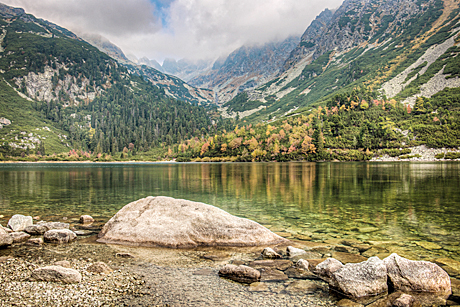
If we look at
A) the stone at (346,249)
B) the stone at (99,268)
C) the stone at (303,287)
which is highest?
the stone at (99,268)

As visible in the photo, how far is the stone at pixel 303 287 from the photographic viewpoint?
343 inches

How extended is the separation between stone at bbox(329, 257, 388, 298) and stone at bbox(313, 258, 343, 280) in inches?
19.3

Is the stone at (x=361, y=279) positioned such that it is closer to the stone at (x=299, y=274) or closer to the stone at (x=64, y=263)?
the stone at (x=299, y=274)

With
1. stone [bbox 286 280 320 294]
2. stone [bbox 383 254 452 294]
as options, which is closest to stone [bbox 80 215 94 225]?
stone [bbox 286 280 320 294]

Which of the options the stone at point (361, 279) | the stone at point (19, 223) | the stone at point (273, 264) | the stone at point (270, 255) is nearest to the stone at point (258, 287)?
the stone at point (273, 264)

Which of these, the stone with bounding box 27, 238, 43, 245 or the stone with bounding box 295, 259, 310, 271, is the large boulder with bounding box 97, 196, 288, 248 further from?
the stone with bounding box 295, 259, 310, 271

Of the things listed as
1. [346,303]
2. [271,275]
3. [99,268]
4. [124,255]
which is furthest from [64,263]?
[346,303]

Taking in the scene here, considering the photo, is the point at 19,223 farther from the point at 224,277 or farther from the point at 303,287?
the point at 303,287

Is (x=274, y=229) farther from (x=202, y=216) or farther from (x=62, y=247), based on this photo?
(x=62, y=247)

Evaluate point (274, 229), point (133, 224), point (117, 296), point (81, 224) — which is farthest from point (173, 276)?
point (81, 224)

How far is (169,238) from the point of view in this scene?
14.5 m

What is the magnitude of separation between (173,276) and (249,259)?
12.4 ft

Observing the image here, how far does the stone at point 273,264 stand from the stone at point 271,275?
1.06 ft

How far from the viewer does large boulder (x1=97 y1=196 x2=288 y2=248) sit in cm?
1430
